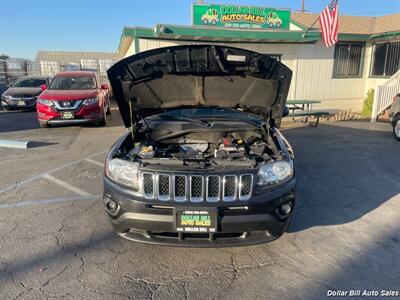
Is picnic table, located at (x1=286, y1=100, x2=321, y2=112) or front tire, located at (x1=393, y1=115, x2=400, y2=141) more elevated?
picnic table, located at (x1=286, y1=100, x2=321, y2=112)

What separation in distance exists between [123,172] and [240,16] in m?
9.72

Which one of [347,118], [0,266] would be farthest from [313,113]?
[0,266]

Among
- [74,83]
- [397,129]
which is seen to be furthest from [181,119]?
[74,83]

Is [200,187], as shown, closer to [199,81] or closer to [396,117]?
[199,81]

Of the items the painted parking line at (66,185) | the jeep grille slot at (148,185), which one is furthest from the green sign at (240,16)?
the jeep grille slot at (148,185)

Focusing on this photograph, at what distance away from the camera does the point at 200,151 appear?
358cm

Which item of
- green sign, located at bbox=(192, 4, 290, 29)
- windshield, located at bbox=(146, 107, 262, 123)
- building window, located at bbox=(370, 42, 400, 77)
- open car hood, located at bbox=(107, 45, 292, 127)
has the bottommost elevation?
windshield, located at bbox=(146, 107, 262, 123)

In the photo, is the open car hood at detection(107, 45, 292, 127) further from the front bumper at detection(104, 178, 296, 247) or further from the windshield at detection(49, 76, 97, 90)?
the windshield at detection(49, 76, 97, 90)

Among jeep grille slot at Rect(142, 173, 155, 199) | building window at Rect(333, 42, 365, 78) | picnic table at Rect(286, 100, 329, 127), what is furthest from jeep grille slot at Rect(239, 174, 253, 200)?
building window at Rect(333, 42, 365, 78)

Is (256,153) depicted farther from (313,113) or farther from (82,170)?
(313,113)

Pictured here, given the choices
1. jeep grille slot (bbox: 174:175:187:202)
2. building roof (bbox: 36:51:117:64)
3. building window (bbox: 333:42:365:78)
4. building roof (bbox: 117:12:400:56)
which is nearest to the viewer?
jeep grille slot (bbox: 174:175:187:202)

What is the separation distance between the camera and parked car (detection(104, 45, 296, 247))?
2.67 meters

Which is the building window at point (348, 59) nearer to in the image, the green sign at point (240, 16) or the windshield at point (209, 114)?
the green sign at point (240, 16)

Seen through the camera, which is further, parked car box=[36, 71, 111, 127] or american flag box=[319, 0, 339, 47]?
american flag box=[319, 0, 339, 47]
